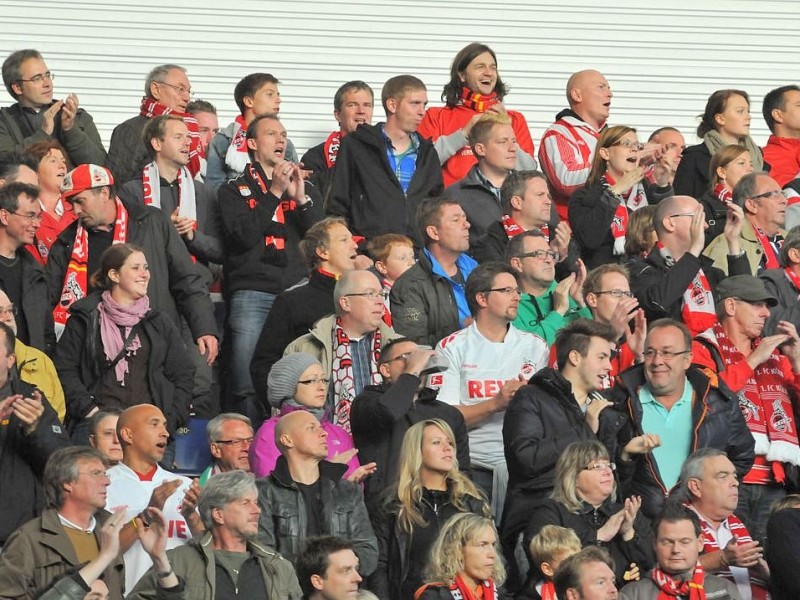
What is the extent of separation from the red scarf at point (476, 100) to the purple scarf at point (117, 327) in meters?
4.04

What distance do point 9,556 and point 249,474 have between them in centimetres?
119

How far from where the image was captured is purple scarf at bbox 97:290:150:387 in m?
11.9

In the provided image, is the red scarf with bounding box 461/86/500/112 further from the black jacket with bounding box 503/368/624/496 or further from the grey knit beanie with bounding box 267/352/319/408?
the black jacket with bounding box 503/368/624/496

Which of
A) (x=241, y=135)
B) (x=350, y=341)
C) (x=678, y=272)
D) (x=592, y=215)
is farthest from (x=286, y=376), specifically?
(x=241, y=135)

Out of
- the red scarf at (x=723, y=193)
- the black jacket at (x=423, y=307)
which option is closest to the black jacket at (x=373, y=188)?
the black jacket at (x=423, y=307)

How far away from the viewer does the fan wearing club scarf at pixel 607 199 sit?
1400 centimetres

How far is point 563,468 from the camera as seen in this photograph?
1073cm

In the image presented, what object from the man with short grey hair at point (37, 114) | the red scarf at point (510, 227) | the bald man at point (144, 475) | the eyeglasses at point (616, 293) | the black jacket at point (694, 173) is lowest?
the bald man at point (144, 475)

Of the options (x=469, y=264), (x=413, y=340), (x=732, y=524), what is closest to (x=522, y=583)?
(x=732, y=524)

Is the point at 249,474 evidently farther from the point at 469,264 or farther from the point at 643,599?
the point at 469,264

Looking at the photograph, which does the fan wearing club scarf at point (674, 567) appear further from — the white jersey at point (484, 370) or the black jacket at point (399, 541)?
the white jersey at point (484, 370)

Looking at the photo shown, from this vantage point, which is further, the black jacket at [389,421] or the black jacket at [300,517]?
the black jacket at [389,421]

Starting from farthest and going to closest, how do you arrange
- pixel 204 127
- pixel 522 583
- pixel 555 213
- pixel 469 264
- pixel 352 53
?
pixel 352 53 → pixel 204 127 → pixel 555 213 → pixel 469 264 → pixel 522 583

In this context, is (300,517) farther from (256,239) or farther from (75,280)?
(256,239)
